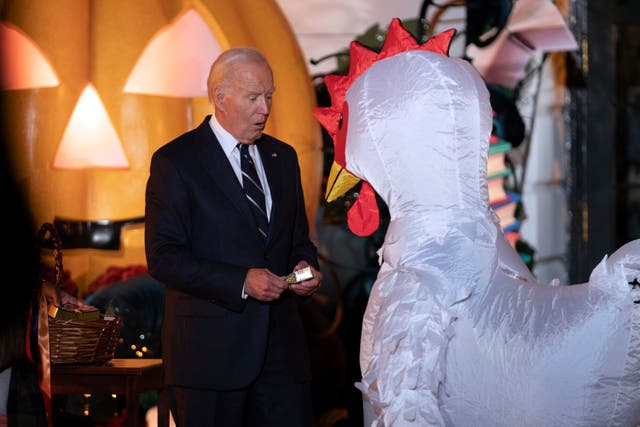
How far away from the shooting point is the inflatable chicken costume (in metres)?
2.23

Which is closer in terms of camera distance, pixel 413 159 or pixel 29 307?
pixel 29 307

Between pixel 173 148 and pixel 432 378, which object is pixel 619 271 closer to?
pixel 432 378

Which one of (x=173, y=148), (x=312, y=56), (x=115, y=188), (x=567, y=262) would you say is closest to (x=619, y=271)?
(x=173, y=148)

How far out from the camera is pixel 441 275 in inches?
93.0

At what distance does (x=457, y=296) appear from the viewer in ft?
7.68

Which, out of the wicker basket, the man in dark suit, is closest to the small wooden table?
the wicker basket

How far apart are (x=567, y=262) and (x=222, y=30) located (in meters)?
2.20

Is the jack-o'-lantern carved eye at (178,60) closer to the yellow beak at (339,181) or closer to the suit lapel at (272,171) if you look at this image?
the suit lapel at (272,171)

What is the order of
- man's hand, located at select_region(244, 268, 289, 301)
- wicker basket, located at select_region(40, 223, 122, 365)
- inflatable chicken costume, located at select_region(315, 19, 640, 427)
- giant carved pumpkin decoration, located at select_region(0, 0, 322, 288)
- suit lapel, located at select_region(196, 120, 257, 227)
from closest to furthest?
inflatable chicken costume, located at select_region(315, 19, 640, 427), man's hand, located at select_region(244, 268, 289, 301), suit lapel, located at select_region(196, 120, 257, 227), wicker basket, located at select_region(40, 223, 122, 365), giant carved pumpkin decoration, located at select_region(0, 0, 322, 288)

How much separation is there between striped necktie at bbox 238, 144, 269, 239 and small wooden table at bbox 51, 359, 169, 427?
0.65 m

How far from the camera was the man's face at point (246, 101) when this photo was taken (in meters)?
2.74

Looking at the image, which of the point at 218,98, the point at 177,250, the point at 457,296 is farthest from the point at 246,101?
the point at 457,296

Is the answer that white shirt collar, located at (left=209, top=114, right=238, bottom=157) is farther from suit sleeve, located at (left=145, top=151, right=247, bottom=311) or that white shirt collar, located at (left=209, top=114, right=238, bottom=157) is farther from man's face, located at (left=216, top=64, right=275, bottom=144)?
suit sleeve, located at (left=145, top=151, right=247, bottom=311)

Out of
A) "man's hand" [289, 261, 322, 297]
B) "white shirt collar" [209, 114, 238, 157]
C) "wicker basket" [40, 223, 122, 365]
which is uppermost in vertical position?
"white shirt collar" [209, 114, 238, 157]
